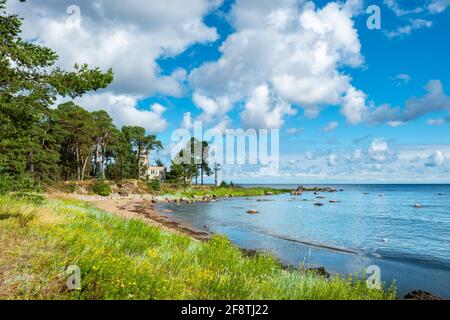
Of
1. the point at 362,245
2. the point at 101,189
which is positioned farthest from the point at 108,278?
the point at 101,189

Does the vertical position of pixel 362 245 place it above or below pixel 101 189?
below

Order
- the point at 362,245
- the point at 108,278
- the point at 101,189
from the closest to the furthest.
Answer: the point at 108,278, the point at 362,245, the point at 101,189

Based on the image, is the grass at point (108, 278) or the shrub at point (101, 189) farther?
→ the shrub at point (101, 189)

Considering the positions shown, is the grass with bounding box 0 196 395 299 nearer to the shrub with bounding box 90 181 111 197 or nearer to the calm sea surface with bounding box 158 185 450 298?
the calm sea surface with bounding box 158 185 450 298

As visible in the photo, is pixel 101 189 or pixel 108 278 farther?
pixel 101 189

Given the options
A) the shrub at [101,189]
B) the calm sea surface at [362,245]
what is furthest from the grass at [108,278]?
the shrub at [101,189]

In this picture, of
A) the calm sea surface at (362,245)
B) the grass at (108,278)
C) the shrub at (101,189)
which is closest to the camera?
the grass at (108,278)

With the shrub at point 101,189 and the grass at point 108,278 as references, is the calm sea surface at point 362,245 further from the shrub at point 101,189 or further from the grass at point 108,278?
the shrub at point 101,189

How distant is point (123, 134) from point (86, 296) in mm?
77561

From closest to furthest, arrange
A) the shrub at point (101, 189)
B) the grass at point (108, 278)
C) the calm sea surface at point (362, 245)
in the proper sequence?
1. the grass at point (108, 278)
2. the calm sea surface at point (362, 245)
3. the shrub at point (101, 189)

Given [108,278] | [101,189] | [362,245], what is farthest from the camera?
[101,189]

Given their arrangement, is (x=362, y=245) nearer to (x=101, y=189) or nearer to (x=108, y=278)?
(x=108, y=278)

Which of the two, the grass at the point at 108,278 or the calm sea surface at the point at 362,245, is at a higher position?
the grass at the point at 108,278
